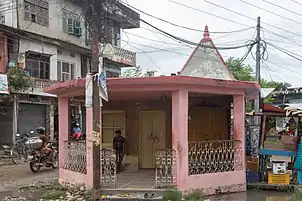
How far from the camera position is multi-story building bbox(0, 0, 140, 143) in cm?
2186

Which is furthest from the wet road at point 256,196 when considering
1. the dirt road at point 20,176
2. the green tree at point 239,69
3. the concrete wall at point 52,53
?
the green tree at point 239,69

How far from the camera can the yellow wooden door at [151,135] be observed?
14.1 metres

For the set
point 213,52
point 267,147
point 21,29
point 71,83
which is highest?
point 21,29

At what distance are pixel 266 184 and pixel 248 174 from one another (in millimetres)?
652

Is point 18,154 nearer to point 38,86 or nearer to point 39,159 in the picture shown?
point 39,159

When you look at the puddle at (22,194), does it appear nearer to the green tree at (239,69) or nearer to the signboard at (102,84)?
the signboard at (102,84)

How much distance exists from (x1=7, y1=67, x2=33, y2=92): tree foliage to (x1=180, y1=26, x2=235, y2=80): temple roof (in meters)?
11.4

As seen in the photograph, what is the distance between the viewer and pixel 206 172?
10609mm

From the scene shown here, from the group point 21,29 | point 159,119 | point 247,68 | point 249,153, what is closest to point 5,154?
point 21,29

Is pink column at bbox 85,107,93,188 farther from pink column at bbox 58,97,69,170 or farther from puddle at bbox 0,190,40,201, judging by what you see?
pink column at bbox 58,97,69,170

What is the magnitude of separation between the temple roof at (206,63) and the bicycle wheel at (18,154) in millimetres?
10415

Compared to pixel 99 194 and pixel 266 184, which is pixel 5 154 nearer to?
pixel 99 194

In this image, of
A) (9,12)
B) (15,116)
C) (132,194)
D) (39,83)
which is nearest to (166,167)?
(132,194)

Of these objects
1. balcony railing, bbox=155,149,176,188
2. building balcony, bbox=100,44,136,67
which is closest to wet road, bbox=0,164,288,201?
balcony railing, bbox=155,149,176,188
